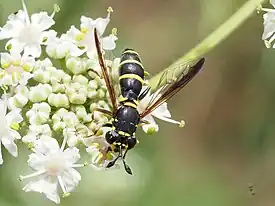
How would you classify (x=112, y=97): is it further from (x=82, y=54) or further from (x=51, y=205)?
(x=51, y=205)

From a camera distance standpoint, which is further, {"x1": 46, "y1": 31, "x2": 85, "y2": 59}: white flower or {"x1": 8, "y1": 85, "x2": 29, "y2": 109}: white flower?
{"x1": 46, "y1": 31, "x2": 85, "y2": 59}: white flower

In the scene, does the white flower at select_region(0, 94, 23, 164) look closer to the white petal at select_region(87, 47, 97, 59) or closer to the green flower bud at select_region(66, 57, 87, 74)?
the green flower bud at select_region(66, 57, 87, 74)

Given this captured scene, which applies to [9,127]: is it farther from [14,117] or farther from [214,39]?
[214,39]

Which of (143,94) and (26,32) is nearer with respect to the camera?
(143,94)

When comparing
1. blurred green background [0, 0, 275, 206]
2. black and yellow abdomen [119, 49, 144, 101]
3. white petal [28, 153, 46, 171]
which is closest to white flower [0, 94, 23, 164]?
white petal [28, 153, 46, 171]

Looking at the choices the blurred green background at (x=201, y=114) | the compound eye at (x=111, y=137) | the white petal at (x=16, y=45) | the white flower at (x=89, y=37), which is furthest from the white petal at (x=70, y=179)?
the blurred green background at (x=201, y=114)

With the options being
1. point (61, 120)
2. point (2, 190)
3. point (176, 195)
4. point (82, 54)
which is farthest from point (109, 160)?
point (176, 195)

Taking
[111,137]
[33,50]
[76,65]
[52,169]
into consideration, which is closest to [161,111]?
[111,137]

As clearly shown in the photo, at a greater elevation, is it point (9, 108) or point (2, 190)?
point (2, 190)
